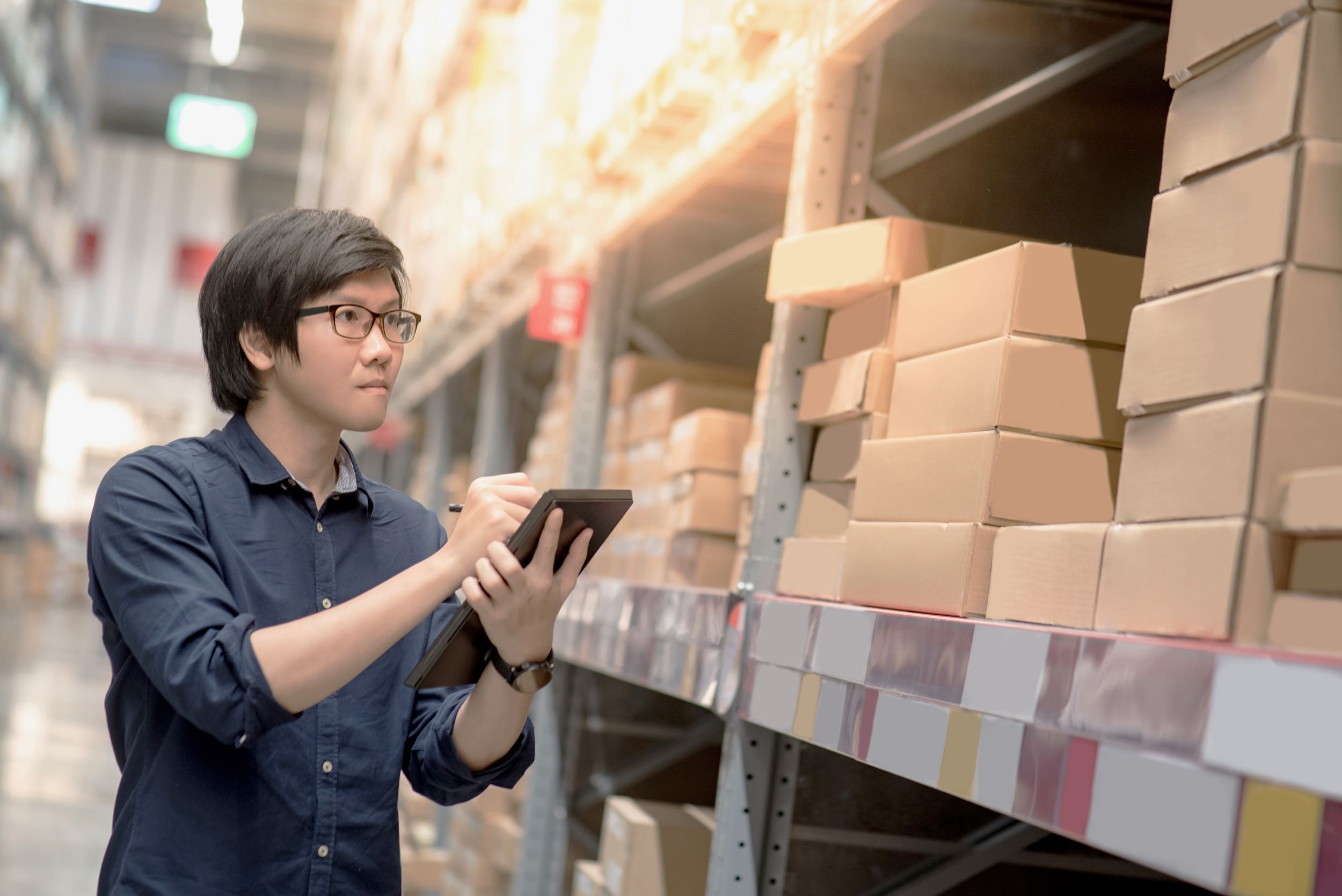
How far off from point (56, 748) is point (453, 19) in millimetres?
4762

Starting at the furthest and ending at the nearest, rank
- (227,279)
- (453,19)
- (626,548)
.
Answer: (453,19) → (626,548) → (227,279)

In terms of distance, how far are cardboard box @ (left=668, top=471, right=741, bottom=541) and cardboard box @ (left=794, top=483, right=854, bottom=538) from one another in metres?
0.64

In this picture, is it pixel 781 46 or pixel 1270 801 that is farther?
pixel 781 46

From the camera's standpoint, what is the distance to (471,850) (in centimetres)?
483

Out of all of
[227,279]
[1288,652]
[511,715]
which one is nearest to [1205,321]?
[1288,652]

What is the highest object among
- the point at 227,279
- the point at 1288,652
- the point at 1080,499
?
the point at 227,279

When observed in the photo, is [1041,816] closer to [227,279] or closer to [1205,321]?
[1205,321]

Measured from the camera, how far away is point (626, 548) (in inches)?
146

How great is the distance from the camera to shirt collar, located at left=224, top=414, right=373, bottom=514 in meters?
1.75

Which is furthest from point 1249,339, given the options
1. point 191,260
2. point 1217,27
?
point 191,260

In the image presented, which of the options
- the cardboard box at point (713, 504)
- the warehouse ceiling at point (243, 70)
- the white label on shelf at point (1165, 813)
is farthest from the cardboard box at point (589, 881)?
the warehouse ceiling at point (243, 70)

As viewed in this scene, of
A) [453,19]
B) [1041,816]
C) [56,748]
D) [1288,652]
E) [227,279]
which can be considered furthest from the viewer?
[56,748]

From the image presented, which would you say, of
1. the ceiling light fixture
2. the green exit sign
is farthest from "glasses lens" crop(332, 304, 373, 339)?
the green exit sign

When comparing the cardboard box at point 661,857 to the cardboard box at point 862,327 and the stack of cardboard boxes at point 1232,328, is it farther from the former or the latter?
the stack of cardboard boxes at point 1232,328
